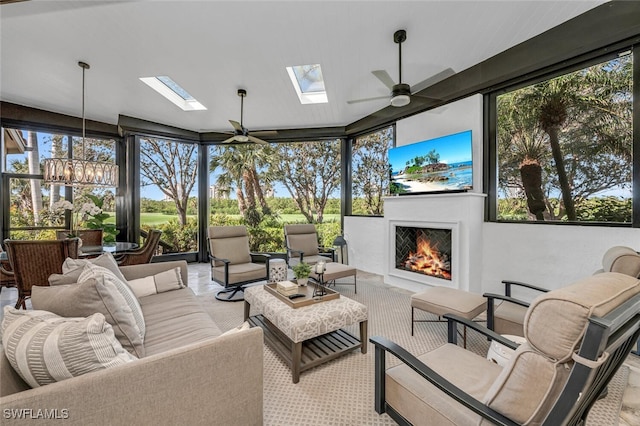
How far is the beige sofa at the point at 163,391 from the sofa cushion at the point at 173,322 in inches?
22.2

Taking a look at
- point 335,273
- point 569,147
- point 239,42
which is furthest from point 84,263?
point 569,147

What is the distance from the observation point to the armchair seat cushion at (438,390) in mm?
1099

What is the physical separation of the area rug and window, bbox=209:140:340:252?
3121mm

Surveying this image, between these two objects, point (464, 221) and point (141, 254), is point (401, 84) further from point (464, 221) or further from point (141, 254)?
point (141, 254)

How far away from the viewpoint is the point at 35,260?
8.38ft

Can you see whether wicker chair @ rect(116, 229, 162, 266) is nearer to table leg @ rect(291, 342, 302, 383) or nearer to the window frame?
table leg @ rect(291, 342, 302, 383)

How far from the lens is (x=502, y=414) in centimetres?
91

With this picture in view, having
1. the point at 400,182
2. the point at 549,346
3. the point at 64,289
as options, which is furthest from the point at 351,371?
the point at 400,182

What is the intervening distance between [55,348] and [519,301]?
2570 millimetres

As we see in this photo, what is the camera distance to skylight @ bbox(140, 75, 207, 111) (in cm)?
364

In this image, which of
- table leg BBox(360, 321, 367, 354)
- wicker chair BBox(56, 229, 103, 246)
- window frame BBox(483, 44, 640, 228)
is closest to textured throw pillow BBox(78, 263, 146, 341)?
table leg BBox(360, 321, 367, 354)

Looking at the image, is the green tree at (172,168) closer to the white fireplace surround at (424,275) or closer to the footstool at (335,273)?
the footstool at (335,273)

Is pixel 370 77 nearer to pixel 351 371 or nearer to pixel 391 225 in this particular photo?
pixel 391 225

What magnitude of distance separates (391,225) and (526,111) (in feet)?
7.20
